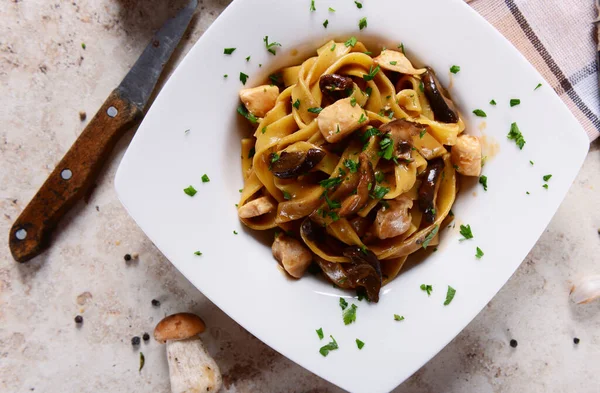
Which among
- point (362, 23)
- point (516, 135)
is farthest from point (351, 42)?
point (516, 135)

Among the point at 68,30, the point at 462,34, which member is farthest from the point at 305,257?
the point at 68,30

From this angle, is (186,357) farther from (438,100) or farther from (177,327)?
(438,100)

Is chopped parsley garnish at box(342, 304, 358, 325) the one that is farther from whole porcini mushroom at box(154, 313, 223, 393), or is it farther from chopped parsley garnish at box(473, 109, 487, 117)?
chopped parsley garnish at box(473, 109, 487, 117)

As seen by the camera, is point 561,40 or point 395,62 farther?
point 561,40

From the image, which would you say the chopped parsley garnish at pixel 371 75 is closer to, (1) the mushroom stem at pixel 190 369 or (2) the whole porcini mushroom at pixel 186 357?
(2) the whole porcini mushroom at pixel 186 357

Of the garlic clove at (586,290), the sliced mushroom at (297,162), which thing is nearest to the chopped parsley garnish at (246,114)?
the sliced mushroom at (297,162)

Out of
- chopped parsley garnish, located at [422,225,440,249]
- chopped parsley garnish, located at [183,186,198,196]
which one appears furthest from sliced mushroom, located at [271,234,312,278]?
chopped parsley garnish, located at [422,225,440,249]
